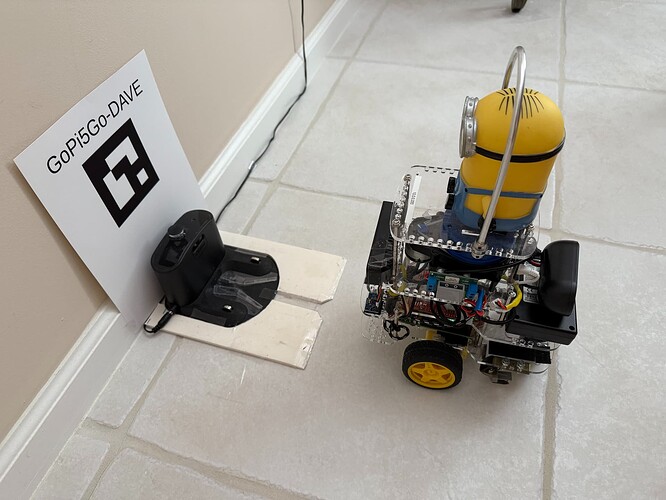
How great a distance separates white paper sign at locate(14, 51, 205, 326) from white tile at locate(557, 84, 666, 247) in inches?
41.8

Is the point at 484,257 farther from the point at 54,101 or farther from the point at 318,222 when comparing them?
the point at 54,101

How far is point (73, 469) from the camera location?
1023 millimetres

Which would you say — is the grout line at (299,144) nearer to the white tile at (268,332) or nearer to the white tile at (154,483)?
the white tile at (268,332)

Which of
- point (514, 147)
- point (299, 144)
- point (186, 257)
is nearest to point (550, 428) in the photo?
point (514, 147)

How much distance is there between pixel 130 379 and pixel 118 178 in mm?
454

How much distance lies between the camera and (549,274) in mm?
878

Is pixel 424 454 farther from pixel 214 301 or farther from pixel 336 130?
pixel 336 130

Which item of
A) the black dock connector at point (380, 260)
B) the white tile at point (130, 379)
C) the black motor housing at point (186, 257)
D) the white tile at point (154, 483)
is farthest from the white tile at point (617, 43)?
the white tile at point (154, 483)

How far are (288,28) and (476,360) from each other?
Answer: 50.7 inches

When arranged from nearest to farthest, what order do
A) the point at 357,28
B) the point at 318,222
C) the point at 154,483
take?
the point at 154,483 < the point at 318,222 < the point at 357,28

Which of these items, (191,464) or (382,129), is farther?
(382,129)

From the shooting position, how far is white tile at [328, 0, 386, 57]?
2.06 metres

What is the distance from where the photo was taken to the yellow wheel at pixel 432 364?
1.01m

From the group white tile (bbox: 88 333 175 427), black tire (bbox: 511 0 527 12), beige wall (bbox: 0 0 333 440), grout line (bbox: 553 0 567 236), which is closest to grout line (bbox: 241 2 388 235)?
beige wall (bbox: 0 0 333 440)
